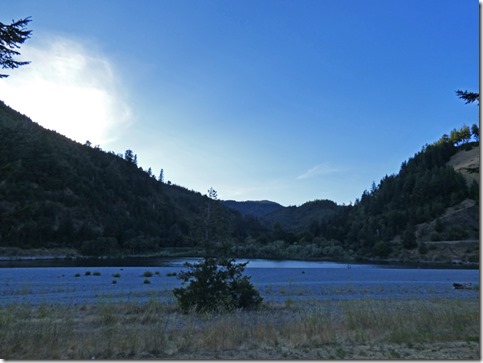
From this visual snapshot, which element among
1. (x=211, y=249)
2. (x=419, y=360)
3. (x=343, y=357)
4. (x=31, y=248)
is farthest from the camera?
(x=31, y=248)

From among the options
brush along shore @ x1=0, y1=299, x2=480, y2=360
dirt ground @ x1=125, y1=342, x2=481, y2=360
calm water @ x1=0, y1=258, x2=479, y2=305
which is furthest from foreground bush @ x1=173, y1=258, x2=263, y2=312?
dirt ground @ x1=125, y1=342, x2=481, y2=360

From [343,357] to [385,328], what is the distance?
4.47 meters

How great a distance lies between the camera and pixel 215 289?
85.9 feet

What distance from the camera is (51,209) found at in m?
181

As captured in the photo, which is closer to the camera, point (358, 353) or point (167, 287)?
point (358, 353)

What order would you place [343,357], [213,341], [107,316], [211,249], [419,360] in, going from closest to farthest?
[419,360], [343,357], [213,341], [107,316], [211,249]

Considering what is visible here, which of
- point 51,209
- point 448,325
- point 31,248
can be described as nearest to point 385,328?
point 448,325

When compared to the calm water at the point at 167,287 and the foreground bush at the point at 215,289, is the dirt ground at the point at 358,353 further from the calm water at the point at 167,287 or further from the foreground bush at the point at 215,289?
the calm water at the point at 167,287

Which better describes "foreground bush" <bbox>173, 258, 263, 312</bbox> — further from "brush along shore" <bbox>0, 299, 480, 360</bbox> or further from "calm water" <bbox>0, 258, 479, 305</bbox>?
"brush along shore" <bbox>0, 299, 480, 360</bbox>

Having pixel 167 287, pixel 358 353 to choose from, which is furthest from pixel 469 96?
pixel 167 287

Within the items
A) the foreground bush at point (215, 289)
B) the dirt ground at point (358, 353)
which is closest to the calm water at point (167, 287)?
the foreground bush at point (215, 289)

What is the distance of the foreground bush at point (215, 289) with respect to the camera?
83.8ft

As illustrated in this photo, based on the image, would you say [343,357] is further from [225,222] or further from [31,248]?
[31,248]

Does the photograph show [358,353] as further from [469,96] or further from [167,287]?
[167,287]
